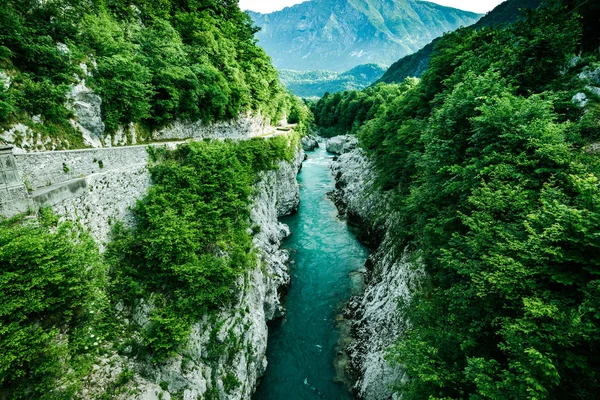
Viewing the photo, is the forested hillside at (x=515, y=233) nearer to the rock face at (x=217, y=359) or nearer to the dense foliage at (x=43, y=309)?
the rock face at (x=217, y=359)

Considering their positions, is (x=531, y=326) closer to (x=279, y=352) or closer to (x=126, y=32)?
(x=279, y=352)

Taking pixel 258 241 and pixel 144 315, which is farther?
pixel 258 241

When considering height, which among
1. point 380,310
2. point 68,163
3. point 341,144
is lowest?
point 380,310

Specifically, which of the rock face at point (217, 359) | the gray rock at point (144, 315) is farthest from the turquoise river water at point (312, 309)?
the gray rock at point (144, 315)

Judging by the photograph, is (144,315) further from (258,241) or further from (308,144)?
(308,144)

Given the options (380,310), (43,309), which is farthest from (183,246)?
(380,310)

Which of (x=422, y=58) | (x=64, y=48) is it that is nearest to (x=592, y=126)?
(x=64, y=48)

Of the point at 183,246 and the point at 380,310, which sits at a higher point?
the point at 183,246
